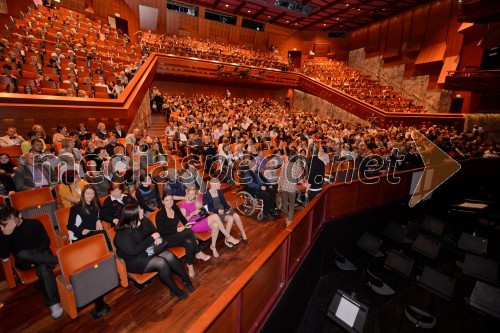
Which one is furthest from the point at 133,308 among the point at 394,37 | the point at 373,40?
the point at 373,40

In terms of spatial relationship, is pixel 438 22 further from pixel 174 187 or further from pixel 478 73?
pixel 174 187

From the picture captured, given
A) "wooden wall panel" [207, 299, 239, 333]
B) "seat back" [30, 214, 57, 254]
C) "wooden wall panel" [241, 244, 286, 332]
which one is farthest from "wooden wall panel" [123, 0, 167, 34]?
"wooden wall panel" [207, 299, 239, 333]

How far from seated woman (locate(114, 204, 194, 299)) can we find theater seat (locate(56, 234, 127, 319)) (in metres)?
0.16

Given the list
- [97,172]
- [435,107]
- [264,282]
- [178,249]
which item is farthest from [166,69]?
[435,107]

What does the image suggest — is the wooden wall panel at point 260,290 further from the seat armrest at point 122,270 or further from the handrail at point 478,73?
the handrail at point 478,73

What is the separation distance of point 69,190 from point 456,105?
18.0 meters

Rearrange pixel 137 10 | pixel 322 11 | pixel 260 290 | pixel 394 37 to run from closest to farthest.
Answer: pixel 260 290 → pixel 137 10 → pixel 394 37 → pixel 322 11

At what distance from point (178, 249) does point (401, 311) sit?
14.1ft

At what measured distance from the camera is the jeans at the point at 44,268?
257cm

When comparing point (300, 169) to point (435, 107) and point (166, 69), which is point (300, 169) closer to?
point (166, 69)

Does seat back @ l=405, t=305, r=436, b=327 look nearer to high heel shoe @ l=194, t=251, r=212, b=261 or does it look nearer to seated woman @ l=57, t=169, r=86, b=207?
high heel shoe @ l=194, t=251, r=212, b=261

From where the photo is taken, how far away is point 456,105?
14.6 m

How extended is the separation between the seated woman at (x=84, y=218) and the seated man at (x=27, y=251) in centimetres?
39

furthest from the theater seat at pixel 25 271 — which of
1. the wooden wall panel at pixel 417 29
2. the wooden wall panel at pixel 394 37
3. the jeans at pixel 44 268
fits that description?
the wooden wall panel at pixel 394 37
